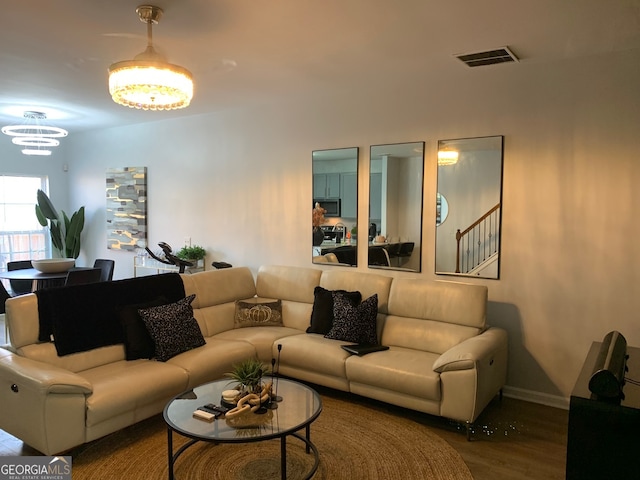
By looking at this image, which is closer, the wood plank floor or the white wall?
the wood plank floor

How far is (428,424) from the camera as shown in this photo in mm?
3400

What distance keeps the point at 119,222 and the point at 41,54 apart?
3591 mm

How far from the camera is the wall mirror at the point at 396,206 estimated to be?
432cm

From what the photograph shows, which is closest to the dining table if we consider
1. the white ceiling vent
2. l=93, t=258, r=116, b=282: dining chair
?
l=93, t=258, r=116, b=282: dining chair

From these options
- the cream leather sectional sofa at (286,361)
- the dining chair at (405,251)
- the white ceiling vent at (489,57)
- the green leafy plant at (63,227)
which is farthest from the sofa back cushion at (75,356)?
the green leafy plant at (63,227)

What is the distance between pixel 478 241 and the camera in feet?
13.2

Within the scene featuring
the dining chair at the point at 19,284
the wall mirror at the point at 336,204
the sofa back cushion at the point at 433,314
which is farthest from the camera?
the dining chair at the point at 19,284

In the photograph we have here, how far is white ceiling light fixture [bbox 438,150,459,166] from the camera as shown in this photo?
4.09 metres

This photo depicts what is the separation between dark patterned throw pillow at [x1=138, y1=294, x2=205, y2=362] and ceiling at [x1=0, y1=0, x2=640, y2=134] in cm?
191

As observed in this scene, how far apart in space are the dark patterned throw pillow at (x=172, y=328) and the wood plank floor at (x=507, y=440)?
100 cm

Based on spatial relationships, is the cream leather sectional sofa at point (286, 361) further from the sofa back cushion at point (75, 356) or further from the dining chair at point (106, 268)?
the dining chair at point (106, 268)

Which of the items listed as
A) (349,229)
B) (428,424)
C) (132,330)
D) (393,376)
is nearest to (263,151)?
(349,229)

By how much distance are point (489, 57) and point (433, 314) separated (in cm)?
202

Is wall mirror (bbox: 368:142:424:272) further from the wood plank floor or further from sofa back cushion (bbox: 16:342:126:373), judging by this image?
sofa back cushion (bbox: 16:342:126:373)
